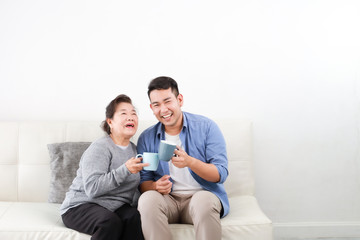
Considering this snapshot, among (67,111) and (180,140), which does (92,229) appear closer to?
(180,140)

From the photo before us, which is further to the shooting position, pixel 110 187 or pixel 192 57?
pixel 192 57

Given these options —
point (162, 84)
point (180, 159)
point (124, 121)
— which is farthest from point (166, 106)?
point (180, 159)

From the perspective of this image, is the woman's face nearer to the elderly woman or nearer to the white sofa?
the elderly woman

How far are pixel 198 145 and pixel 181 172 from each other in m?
0.17

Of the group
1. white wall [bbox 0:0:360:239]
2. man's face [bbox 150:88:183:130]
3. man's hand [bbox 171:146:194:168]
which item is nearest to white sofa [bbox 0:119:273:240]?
white wall [bbox 0:0:360:239]

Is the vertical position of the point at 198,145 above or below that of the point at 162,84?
below

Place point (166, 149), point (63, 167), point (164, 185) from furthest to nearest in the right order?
point (63, 167), point (164, 185), point (166, 149)

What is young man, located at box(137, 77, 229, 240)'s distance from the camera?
174 cm

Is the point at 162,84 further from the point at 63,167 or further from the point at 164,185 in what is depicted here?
the point at 63,167

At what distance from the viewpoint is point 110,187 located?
182 cm

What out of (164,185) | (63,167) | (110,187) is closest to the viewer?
(110,187)

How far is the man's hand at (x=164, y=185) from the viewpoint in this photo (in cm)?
192

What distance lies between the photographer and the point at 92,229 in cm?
175

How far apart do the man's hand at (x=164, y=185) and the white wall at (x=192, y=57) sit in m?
0.80
